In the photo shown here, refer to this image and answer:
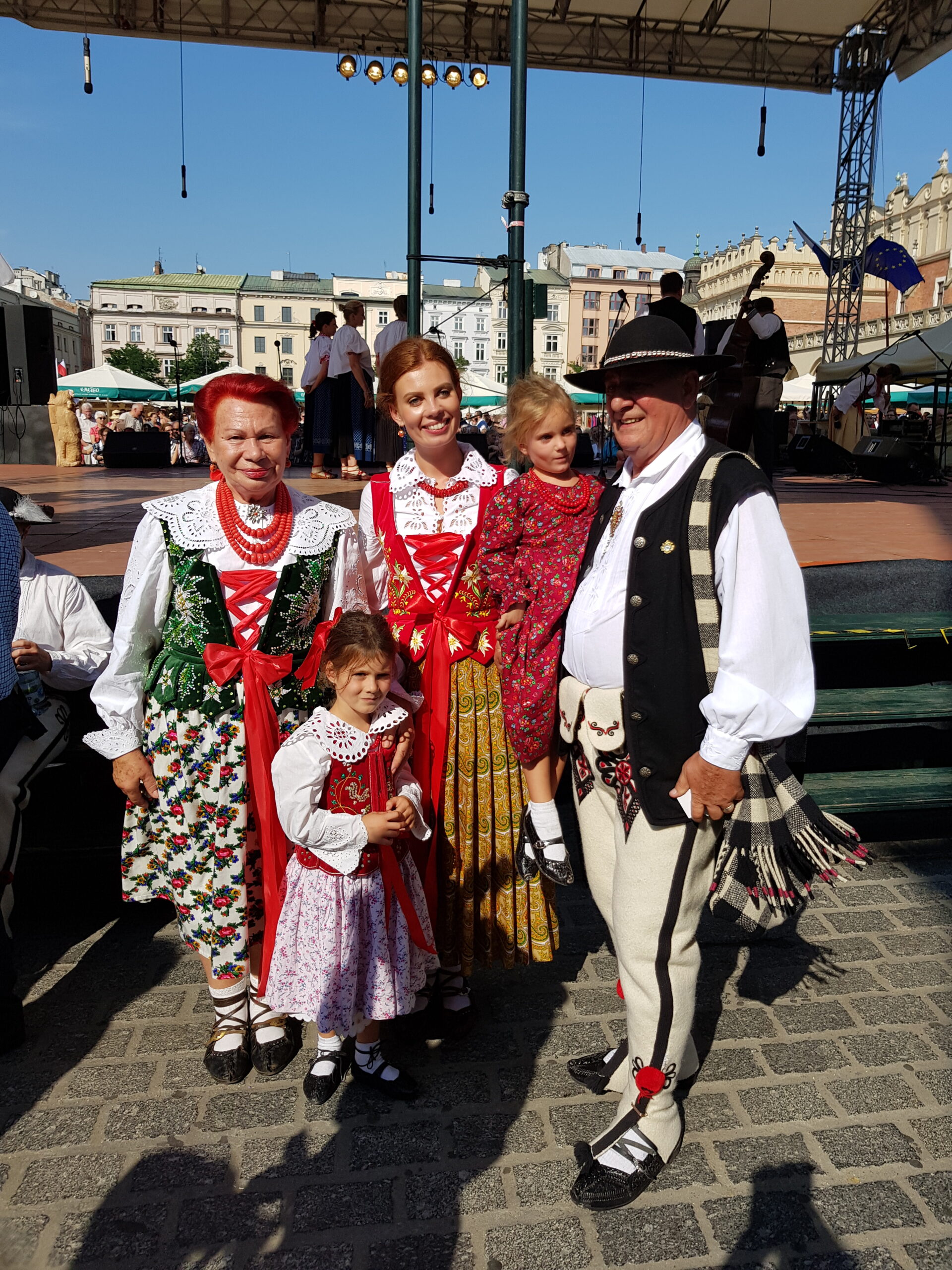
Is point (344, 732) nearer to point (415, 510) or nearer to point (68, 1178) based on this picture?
point (415, 510)

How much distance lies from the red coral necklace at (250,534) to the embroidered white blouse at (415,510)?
0.95ft

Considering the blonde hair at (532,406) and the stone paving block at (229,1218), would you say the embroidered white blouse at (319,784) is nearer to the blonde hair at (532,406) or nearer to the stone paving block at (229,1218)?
the stone paving block at (229,1218)

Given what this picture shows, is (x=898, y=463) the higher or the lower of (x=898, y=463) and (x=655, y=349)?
the higher

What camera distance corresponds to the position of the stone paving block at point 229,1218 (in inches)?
85.3

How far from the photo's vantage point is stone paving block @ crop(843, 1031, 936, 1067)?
2.81 meters

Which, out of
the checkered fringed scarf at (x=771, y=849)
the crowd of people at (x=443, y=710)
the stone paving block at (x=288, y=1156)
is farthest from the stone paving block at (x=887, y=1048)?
the stone paving block at (x=288, y=1156)

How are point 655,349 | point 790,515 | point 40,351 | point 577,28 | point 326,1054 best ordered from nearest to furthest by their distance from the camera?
point 655,349 < point 326,1054 < point 790,515 < point 40,351 < point 577,28

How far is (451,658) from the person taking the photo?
2744 mm

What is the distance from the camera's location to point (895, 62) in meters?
14.2

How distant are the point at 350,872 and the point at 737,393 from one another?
5917mm

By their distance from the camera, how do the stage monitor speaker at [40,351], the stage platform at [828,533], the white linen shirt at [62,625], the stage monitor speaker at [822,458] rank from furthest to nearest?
the stage monitor speaker at [822,458], the stage monitor speaker at [40,351], the stage platform at [828,533], the white linen shirt at [62,625]

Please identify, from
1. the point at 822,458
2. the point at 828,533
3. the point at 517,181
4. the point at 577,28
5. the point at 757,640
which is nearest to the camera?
the point at 757,640

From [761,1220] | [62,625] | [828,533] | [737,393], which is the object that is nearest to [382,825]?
[761,1220]

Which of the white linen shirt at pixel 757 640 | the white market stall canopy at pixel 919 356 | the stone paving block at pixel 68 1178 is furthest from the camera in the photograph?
the white market stall canopy at pixel 919 356
